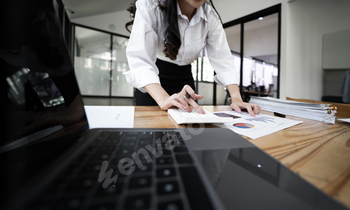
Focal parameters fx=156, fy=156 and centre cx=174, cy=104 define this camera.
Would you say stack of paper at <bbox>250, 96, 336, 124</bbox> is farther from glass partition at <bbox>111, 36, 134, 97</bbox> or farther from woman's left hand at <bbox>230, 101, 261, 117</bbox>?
glass partition at <bbox>111, 36, 134, 97</bbox>

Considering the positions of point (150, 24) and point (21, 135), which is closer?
point (21, 135)

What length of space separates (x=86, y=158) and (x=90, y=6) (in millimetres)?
5342

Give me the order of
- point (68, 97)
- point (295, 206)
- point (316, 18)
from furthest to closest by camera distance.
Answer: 1. point (316, 18)
2. point (68, 97)
3. point (295, 206)

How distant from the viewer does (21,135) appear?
0.63ft

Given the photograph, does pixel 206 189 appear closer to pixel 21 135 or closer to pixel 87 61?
pixel 21 135

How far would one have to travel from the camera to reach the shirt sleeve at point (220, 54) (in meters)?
0.93

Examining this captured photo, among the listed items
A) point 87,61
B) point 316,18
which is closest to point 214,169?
point 316,18

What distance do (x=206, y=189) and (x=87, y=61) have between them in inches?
248

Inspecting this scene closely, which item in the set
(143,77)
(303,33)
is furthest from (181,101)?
(303,33)

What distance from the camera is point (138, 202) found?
109 millimetres

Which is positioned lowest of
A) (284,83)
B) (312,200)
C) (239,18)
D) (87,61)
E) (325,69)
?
(312,200)

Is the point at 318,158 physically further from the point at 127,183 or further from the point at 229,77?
the point at 229,77

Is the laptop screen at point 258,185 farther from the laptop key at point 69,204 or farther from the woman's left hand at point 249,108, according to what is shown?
the woman's left hand at point 249,108

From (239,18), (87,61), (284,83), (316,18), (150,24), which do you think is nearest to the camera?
(150,24)
